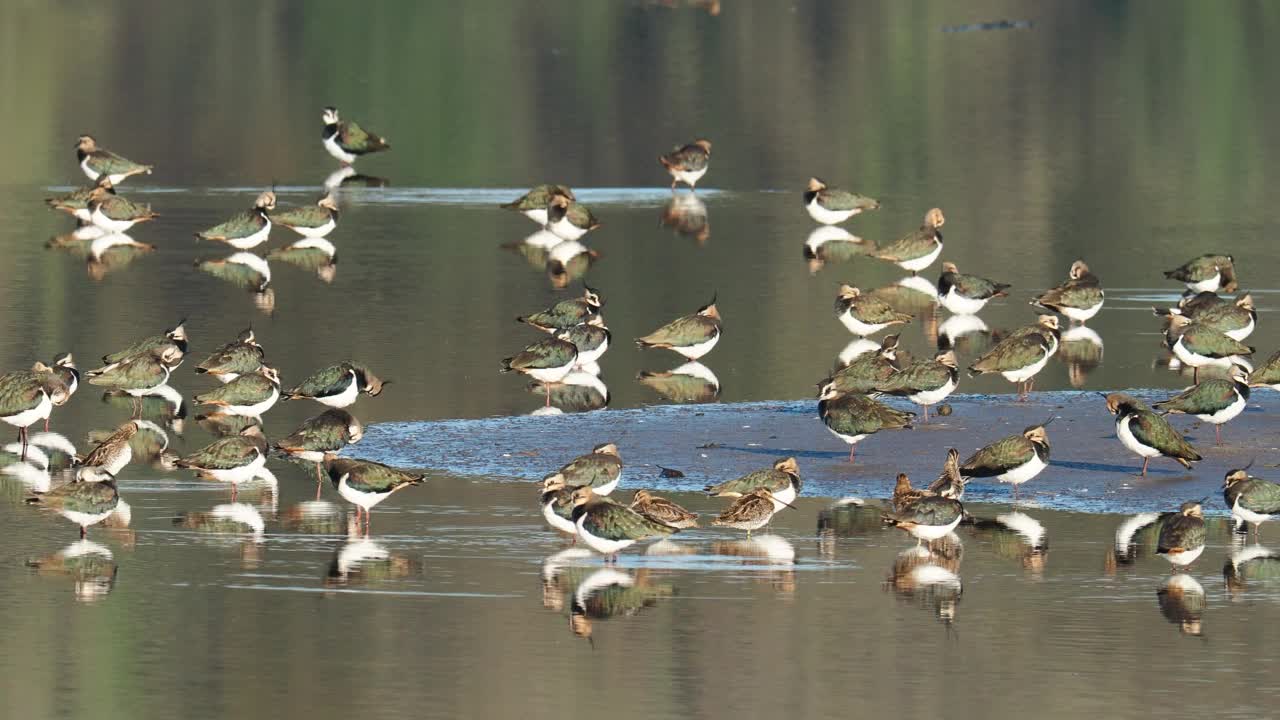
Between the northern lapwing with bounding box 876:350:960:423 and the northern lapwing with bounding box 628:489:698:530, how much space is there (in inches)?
196

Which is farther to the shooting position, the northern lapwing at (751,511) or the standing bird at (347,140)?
the standing bird at (347,140)

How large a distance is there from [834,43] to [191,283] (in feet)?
166

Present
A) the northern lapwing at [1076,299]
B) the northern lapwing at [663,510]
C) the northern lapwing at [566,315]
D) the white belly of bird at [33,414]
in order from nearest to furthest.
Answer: the northern lapwing at [663,510] → the white belly of bird at [33,414] → the northern lapwing at [566,315] → the northern lapwing at [1076,299]

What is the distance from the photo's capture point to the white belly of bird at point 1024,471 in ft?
68.2

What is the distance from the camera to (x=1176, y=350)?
27.0 meters

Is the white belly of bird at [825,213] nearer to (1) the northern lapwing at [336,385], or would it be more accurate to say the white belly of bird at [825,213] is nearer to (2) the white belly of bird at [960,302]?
(2) the white belly of bird at [960,302]

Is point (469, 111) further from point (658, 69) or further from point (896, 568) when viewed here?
point (896, 568)

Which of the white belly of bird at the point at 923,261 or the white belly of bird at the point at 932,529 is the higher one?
the white belly of bird at the point at 923,261

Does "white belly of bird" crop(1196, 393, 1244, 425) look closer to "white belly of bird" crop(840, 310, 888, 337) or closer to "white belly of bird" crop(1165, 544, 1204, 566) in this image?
"white belly of bird" crop(1165, 544, 1204, 566)

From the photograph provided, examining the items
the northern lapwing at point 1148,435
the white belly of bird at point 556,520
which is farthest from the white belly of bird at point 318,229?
the white belly of bird at point 556,520

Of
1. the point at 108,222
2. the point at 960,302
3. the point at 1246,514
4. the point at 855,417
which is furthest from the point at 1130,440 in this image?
the point at 108,222

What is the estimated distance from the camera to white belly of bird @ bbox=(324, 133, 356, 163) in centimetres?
5178

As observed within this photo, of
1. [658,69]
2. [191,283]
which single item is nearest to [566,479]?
[191,283]

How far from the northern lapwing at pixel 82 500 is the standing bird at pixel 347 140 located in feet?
107
